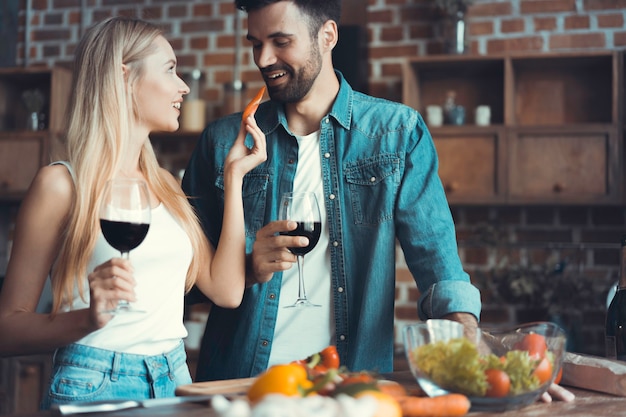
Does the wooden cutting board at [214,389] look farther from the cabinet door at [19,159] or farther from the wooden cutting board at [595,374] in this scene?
the cabinet door at [19,159]

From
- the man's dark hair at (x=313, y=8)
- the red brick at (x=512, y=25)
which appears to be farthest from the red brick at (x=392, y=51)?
the man's dark hair at (x=313, y=8)

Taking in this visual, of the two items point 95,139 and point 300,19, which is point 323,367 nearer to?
point 95,139

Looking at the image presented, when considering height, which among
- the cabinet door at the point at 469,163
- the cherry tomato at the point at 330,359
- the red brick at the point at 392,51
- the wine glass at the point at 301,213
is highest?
the red brick at the point at 392,51

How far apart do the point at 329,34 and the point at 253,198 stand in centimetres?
52

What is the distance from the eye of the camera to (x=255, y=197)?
83.9 inches

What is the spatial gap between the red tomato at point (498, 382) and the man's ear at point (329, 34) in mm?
→ 1249

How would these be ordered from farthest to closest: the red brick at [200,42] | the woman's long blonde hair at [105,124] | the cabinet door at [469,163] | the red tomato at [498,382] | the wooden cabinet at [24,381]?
the red brick at [200,42], the wooden cabinet at [24,381], the cabinet door at [469,163], the woman's long blonde hair at [105,124], the red tomato at [498,382]

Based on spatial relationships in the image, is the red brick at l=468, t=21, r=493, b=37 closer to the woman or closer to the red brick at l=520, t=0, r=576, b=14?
the red brick at l=520, t=0, r=576, b=14

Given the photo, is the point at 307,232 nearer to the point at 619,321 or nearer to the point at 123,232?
the point at 123,232

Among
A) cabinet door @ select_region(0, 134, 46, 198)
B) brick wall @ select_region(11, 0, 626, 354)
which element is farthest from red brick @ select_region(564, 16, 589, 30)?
cabinet door @ select_region(0, 134, 46, 198)

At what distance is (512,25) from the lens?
3.61 m

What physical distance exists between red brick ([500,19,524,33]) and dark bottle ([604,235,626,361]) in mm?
2090

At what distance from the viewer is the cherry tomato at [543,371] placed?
4.04 feet

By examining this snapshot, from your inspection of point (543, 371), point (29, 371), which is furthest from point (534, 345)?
point (29, 371)
